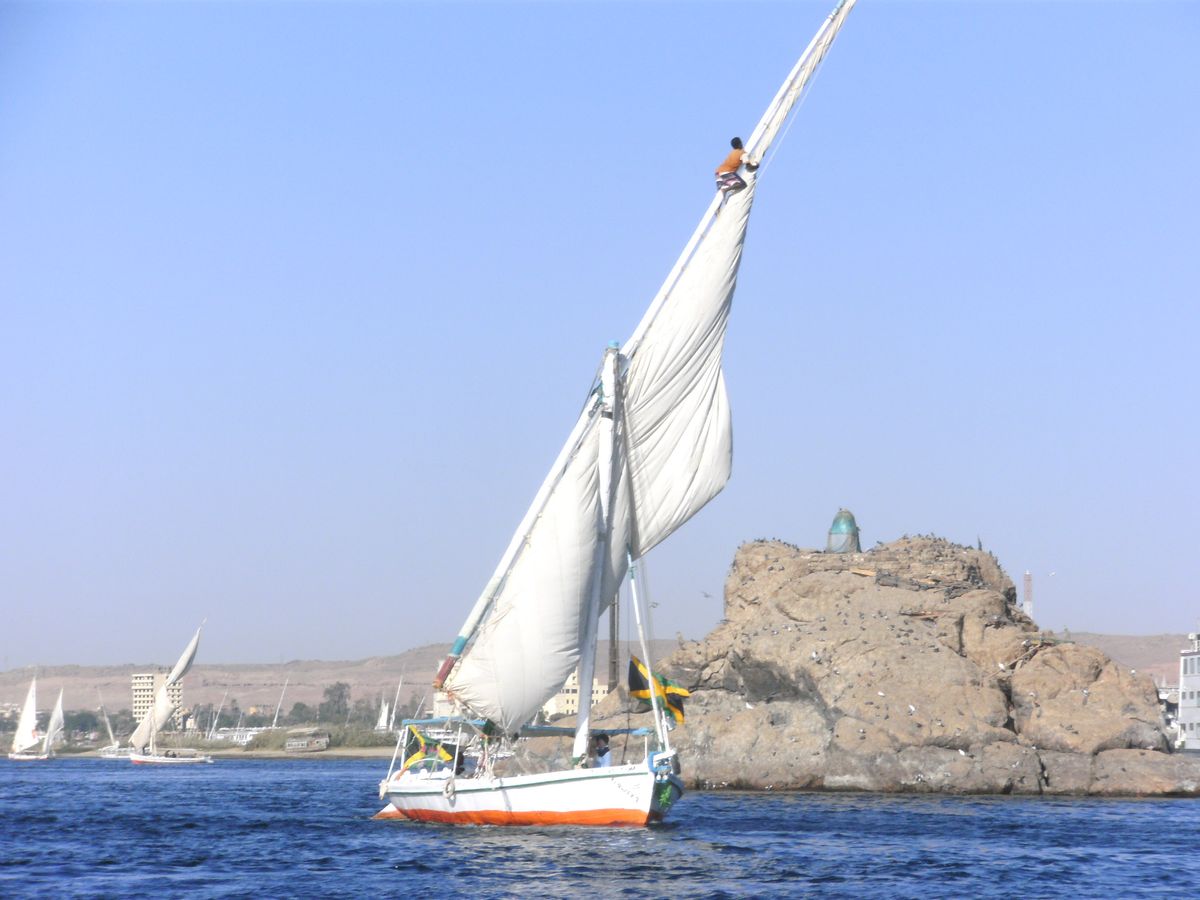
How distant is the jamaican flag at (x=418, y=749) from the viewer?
47.4 meters

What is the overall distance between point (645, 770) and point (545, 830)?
11.3 ft

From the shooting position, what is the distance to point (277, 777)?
111m

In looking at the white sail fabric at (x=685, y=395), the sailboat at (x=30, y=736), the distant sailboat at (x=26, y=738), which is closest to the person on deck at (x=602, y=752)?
the white sail fabric at (x=685, y=395)

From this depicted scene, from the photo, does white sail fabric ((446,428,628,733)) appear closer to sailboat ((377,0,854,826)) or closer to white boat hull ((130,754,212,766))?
sailboat ((377,0,854,826))

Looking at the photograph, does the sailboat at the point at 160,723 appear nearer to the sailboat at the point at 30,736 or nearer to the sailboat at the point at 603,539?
the sailboat at the point at 30,736

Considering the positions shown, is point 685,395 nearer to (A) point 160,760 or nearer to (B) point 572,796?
(B) point 572,796

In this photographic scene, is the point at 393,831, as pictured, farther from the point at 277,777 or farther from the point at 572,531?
the point at 277,777

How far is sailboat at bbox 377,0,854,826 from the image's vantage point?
43000 millimetres

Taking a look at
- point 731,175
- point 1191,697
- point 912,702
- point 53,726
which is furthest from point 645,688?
point 53,726

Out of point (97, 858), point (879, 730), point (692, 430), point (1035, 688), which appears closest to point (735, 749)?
point (879, 730)

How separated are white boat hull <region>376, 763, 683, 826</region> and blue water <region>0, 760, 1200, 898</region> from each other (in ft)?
1.51

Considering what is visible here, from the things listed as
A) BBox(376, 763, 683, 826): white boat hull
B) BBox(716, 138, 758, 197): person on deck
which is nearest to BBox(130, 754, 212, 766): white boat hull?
BBox(376, 763, 683, 826): white boat hull

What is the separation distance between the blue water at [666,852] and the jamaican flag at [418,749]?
214cm

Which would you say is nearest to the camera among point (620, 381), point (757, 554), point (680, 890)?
point (680, 890)
